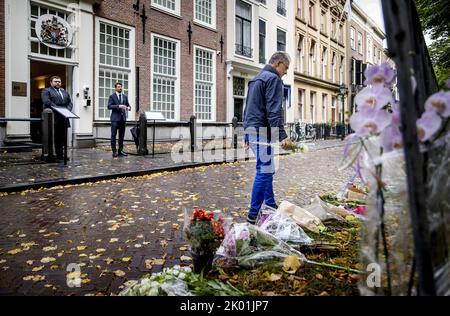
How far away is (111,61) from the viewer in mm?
13820

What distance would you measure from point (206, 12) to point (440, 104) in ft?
60.7

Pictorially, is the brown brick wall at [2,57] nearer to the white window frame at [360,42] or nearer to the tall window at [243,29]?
the tall window at [243,29]

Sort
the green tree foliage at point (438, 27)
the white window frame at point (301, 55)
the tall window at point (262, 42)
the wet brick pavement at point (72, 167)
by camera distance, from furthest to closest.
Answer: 1. the white window frame at point (301, 55)
2. the tall window at point (262, 42)
3. the wet brick pavement at point (72, 167)
4. the green tree foliage at point (438, 27)

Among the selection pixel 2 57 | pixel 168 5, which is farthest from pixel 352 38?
pixel 2 57

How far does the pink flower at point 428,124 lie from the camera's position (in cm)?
142

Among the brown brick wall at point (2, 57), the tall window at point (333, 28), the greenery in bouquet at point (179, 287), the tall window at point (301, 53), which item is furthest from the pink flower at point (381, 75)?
the tall window at point (333, 28)

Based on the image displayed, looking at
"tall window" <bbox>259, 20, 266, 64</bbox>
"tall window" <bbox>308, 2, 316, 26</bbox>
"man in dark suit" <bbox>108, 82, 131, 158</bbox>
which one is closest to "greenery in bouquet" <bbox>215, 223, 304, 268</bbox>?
"man in dark suit" <bbox>108, 82, 131, 158</bbox>

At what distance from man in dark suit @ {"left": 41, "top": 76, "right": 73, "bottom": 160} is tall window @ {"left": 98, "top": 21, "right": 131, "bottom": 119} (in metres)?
4.13

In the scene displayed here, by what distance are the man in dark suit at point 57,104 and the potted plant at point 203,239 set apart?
7.01 m

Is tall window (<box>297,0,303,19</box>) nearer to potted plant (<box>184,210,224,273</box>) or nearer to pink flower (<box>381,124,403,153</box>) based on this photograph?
potted plant (<box>184,210,224,273</box>)

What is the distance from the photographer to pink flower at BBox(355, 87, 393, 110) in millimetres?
1575

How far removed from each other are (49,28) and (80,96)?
2.31m

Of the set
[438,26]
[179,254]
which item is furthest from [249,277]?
[438,26]

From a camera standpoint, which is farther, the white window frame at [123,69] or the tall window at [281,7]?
the tall window at [281,7]
